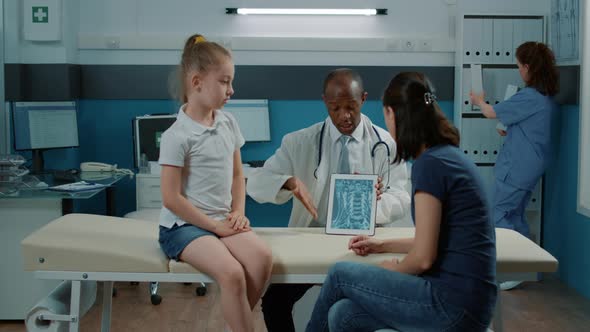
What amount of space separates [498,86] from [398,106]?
113 inches

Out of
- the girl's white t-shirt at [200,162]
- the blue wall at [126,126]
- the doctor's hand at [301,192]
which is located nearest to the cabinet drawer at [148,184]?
the blue wall at [126,126]

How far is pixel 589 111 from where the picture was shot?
4125 millimetres

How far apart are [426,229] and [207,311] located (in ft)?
7.16

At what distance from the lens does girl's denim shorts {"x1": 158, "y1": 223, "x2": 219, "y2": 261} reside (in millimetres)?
2230

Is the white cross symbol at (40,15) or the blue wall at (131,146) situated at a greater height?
the white cross symbol at (40,15)

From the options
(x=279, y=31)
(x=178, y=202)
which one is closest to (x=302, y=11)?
(x=279, y=31)

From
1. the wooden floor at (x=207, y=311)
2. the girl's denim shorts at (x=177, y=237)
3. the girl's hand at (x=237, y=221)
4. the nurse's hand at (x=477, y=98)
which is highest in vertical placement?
the nurse's hand at (x=477, y=98)

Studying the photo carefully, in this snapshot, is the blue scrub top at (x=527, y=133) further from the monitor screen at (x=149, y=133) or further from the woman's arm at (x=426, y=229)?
the woman's arm at (x=426, y=229)

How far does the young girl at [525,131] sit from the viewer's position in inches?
169

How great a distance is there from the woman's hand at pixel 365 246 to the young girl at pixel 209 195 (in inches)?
10.0

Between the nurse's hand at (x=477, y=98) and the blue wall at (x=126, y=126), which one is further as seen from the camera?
the blue wall at (x=126, y=126)

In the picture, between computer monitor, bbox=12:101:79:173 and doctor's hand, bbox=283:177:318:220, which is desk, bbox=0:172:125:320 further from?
doctor's hand, bbox=283:177:318:220

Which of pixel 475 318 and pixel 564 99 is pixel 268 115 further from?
pixel 475 318

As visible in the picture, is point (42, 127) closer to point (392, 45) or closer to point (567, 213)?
point (392, 45)
